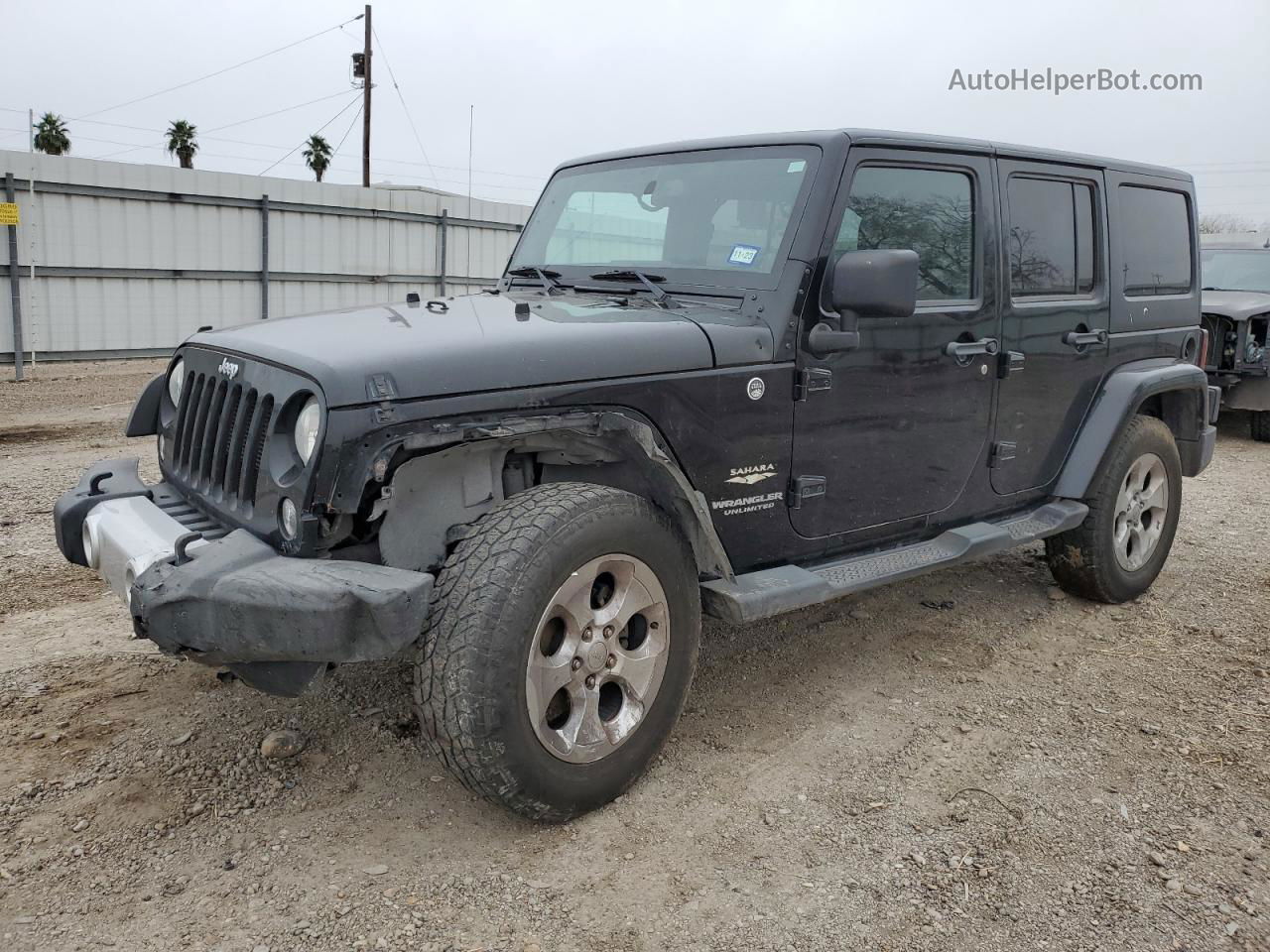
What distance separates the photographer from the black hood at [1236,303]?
941 cm

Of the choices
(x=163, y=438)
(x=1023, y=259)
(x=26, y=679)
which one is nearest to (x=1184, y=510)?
(x=1023, y=259)

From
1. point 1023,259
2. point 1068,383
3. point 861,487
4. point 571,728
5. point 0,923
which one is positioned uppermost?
point 1023,259

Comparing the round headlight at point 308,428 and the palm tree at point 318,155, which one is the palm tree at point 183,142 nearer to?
the palm tree at point 318,155

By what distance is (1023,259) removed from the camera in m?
4.09

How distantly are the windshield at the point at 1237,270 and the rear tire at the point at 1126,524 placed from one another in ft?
22.7

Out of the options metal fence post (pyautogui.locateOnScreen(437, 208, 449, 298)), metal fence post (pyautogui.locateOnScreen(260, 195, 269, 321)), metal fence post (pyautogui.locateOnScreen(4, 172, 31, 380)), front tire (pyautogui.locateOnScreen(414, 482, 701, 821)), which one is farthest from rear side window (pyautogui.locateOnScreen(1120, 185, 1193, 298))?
metal fence post (pyautogui.locateOnScreen(437, 208, 449, 298))

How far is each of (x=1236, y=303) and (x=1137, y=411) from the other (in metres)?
6.33

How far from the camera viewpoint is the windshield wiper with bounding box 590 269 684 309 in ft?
11.1

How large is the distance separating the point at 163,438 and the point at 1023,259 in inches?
132

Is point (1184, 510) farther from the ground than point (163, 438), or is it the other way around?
point (163, 438)

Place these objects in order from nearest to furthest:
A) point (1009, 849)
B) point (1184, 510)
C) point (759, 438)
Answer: point (1009, 849)
point (759, 438)
point (1184, 510)

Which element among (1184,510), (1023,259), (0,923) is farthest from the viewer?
(1184,510)

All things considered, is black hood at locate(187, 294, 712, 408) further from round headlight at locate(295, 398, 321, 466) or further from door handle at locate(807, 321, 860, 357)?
door handle at locate(807, 321, 860, 357)

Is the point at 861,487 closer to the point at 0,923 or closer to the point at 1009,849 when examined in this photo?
the point at 1009,849
